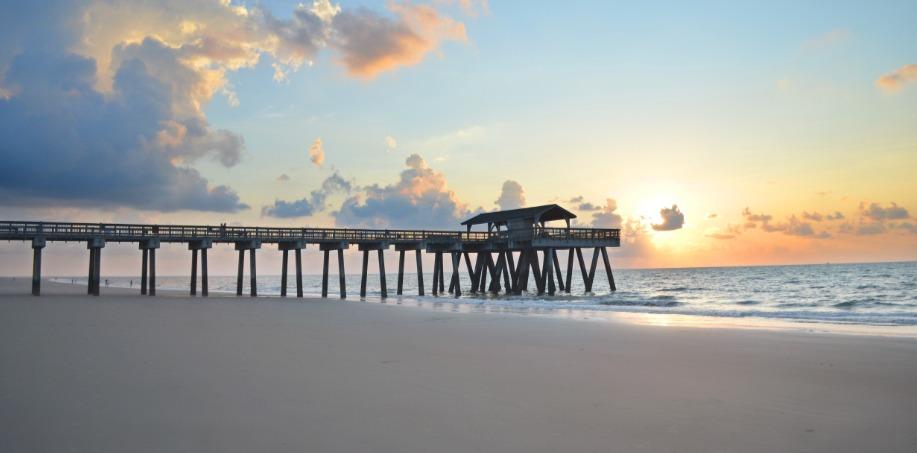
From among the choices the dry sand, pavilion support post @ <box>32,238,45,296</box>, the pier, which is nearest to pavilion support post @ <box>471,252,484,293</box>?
the pier

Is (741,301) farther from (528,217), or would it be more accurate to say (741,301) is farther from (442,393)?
(442,393)

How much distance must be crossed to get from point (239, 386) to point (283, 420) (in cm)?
195

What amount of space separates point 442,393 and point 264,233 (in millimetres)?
32359

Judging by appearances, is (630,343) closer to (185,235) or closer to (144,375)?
(144,375)

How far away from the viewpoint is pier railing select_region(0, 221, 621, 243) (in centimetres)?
3224

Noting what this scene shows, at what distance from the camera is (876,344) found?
1345cm

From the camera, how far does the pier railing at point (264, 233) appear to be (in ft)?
106

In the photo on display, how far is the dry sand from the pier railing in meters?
22.0

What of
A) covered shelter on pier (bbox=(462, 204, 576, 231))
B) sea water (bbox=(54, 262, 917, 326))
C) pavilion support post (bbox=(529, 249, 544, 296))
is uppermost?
covered shelter on pier (bbox=(462, 204, 576, 231))

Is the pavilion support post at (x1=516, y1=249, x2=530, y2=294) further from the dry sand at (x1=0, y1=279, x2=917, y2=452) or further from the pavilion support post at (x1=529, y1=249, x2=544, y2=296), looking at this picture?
the dry sand at (x1=0, y1=279, x2=917, y2=452)

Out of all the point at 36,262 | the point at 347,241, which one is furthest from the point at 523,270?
the point at 36,262

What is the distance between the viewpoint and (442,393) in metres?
7.46

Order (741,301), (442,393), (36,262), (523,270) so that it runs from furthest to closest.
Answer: (523,270) → (741,301) → (36,262) → (442,393)

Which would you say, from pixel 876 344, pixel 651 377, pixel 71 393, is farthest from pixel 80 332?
pixel 876 344
